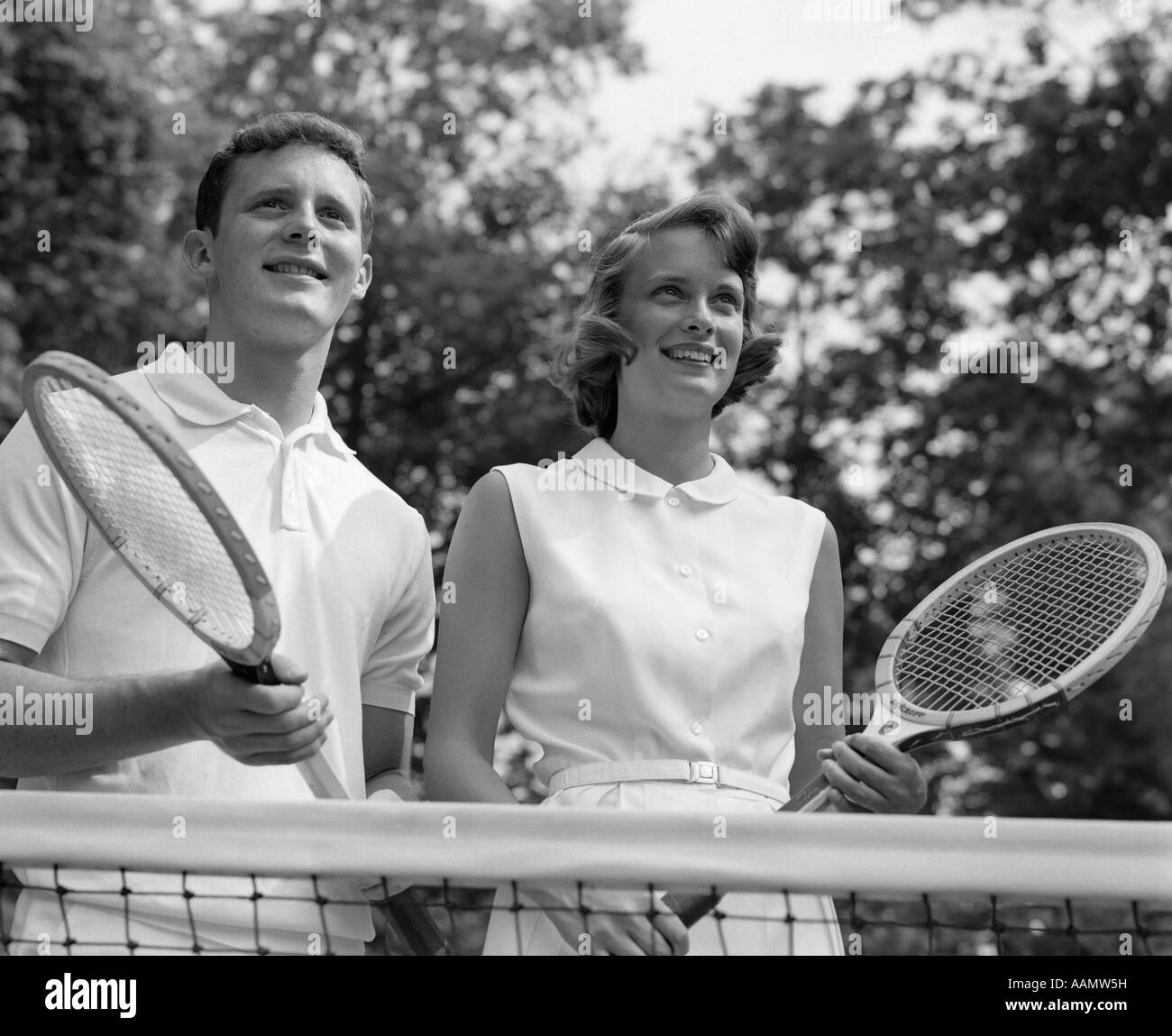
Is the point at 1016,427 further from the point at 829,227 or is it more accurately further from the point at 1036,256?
the point at 829,227

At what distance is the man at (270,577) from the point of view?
292 centimetres

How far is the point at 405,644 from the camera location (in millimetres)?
3611

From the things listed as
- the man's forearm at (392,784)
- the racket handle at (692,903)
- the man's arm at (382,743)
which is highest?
the man's arm at (382,743)

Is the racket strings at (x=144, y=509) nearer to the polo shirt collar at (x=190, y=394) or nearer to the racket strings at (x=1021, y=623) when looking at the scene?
the polo shirt collar at (x=190, y=394)

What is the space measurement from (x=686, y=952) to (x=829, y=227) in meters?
13.7

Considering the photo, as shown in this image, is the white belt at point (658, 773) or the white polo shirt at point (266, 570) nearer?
the white polo shirt at point (266, 570)

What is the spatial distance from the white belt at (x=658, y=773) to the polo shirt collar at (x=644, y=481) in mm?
606

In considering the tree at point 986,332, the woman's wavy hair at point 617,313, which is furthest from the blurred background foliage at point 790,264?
the woman's wavy hair at point 617,313

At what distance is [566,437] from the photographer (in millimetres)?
15367

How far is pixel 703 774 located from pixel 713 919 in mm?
275

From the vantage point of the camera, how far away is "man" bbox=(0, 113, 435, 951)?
2.92 m
